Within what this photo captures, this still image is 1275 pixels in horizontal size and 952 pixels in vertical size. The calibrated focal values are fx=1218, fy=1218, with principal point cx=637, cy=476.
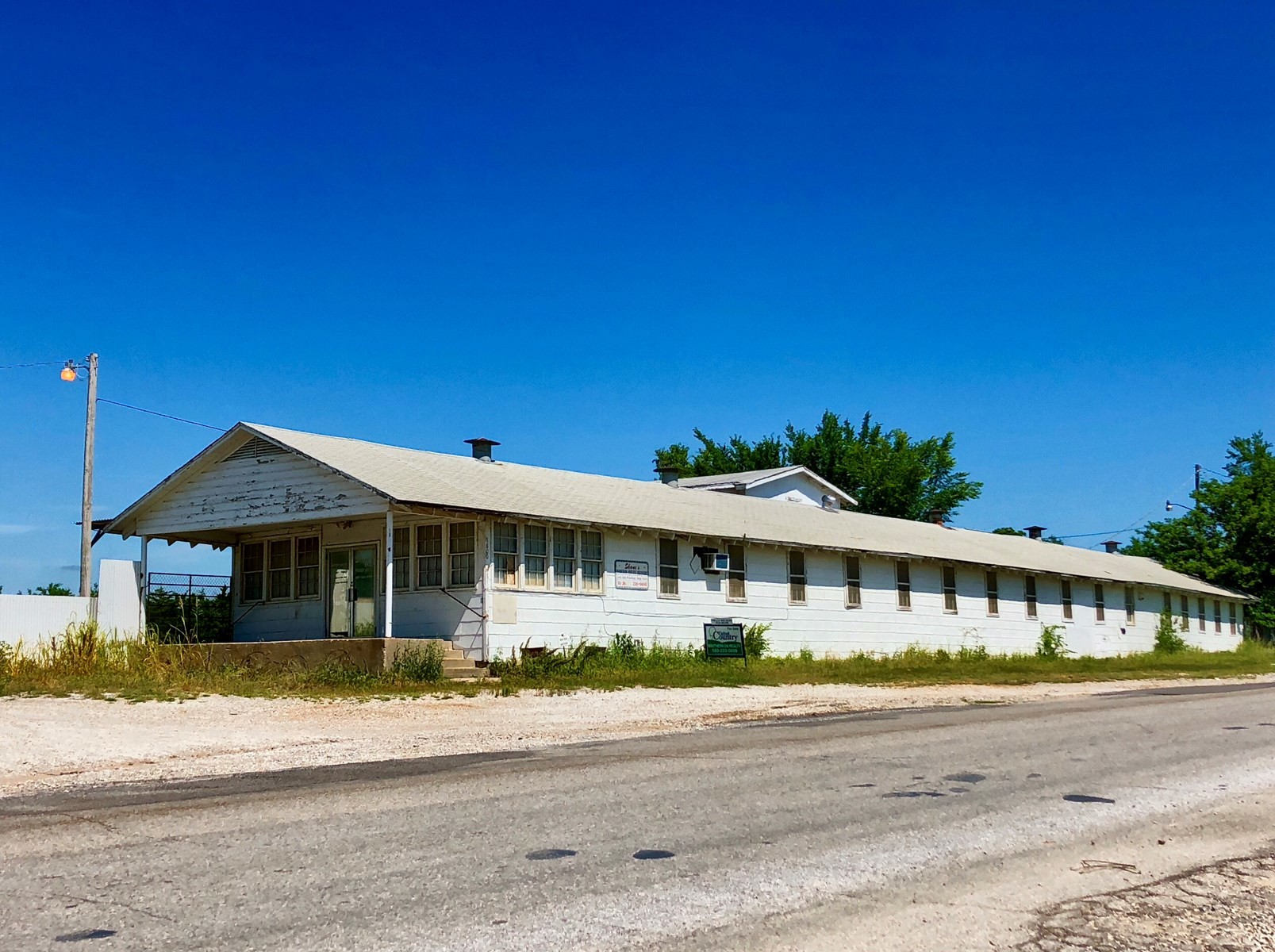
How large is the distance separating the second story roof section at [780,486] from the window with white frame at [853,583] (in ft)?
32.3

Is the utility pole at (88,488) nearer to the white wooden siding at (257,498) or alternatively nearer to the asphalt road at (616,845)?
the white wooden siding at (257,498)

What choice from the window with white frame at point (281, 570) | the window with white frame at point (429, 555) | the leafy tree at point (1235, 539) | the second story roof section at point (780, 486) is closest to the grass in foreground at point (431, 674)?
the window with white frame at point (429, 555)

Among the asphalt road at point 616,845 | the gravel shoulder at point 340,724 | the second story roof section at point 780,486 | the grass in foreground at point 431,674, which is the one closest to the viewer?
the asphalt road at point 616,845

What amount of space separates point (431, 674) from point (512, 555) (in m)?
3.83

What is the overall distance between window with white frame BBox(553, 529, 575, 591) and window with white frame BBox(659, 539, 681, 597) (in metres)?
2.73

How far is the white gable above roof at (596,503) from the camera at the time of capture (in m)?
24.5

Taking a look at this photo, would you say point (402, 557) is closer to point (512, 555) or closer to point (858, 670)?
point (512, 555)

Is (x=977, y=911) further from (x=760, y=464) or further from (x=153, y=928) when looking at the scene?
(x=760, y=464)

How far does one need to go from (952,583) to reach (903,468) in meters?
20.9

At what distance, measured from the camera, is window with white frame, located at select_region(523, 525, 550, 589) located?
25.2 m

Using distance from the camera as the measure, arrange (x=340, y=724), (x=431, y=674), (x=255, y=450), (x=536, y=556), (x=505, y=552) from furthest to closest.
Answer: (x=255, y=450) → (x=536, y=556) → (x=505, y=552) → (x=431, y=674) → (x=340, y=724)

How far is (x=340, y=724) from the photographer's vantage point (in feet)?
50.4

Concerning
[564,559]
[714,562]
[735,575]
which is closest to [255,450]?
[564,559]

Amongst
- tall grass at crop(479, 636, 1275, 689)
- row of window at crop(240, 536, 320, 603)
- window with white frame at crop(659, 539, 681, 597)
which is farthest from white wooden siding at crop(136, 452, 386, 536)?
window with white frame at crop(659, 539, 681, 597)
